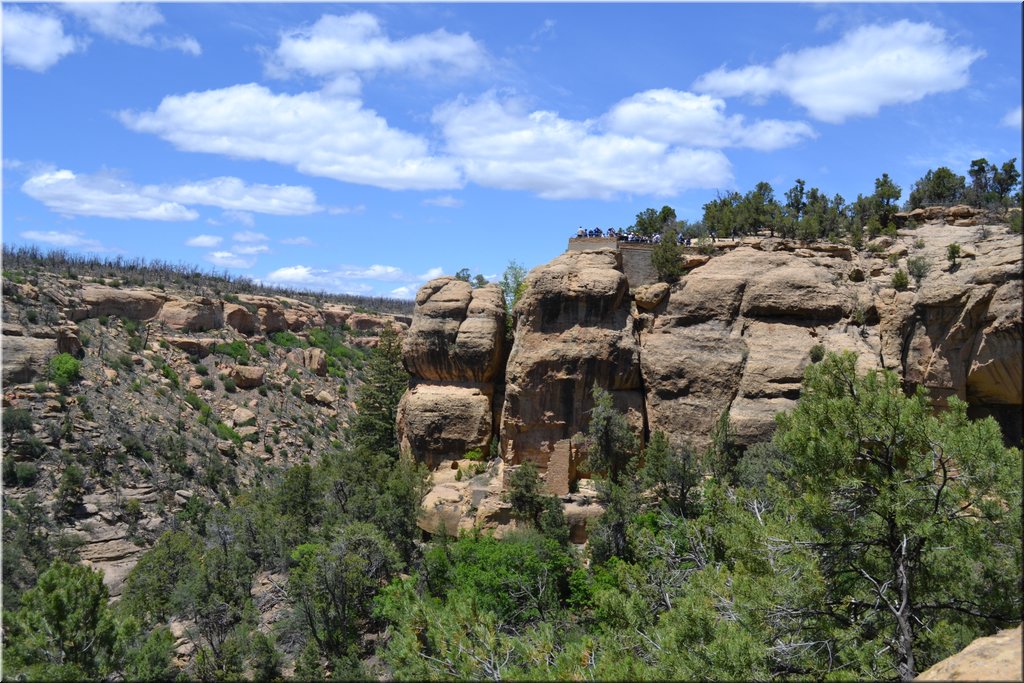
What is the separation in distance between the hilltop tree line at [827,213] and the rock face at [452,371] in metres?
7.35

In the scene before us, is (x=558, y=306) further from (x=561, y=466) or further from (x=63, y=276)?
(x=63, y=276)

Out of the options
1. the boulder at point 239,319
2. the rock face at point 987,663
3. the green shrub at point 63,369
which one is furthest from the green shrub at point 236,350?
the rock face at point 987,663

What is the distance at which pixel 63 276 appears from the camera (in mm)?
62906

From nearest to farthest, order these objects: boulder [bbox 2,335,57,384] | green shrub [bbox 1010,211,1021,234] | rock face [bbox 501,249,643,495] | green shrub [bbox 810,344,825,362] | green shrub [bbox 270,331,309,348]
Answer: green shrub [bbox 1010,211,1021,234] → green shrub [bbox 810,344,825,362] → rock face [bbox 501,249,643,495] → boulder [bbox 2,335,57,384] → green shrub [bbox 270,331,309,348]

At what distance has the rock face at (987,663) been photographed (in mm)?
9258

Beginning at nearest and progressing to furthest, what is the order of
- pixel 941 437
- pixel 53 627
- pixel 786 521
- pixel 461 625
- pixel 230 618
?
pixel 941 437, pixel 786 521, pixel 461 625, pixel 53 627, pixel 230 618

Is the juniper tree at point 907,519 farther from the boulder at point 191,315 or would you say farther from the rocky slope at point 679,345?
the boulder at point 191,315

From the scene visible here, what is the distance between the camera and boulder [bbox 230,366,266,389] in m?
63.1

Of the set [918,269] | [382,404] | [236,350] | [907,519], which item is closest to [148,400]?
[236,350]

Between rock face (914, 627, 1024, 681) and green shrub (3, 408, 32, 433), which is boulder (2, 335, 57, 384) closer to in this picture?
green shrub (3, 408, 32, 433)

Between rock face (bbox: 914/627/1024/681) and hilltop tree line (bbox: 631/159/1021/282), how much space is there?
20.6 metres

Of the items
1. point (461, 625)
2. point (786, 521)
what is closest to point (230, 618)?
point (461, 625)

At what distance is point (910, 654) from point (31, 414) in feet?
155

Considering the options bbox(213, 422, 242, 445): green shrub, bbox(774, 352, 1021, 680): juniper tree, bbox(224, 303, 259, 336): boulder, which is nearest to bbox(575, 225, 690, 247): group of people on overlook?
bbox(774, 352, 1021, 680): juniper tree
